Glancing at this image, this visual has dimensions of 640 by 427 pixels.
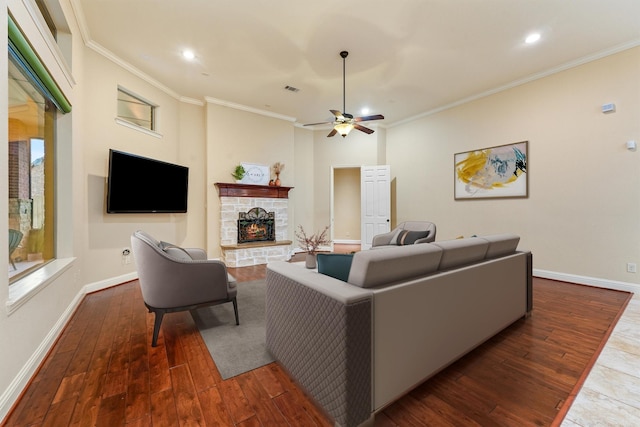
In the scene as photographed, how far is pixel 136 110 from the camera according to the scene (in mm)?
4246

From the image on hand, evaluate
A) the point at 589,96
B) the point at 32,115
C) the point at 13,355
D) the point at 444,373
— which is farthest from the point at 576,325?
the point at 32,115

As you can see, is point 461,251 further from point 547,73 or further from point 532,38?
point 547,73

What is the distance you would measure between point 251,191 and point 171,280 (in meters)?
3.40

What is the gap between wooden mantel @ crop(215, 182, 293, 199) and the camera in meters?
5.10

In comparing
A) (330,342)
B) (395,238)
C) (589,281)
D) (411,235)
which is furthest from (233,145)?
(589,281)

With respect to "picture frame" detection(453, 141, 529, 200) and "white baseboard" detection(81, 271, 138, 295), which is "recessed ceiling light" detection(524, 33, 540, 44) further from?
"white baseboard" detection(81, 271, 138, 295)

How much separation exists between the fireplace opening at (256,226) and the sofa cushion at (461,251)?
13.9 ft

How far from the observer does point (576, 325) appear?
97.3 inches

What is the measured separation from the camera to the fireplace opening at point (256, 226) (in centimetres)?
533

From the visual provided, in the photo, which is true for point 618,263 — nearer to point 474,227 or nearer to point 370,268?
point 474,227

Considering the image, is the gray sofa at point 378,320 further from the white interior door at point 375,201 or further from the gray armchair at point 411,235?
the white interior door at point 375,201

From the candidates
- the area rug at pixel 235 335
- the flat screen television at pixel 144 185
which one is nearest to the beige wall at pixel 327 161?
the flat screen television at pixel 144 185

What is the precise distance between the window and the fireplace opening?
2.25 meters

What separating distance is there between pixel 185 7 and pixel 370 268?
3346 millimetres
